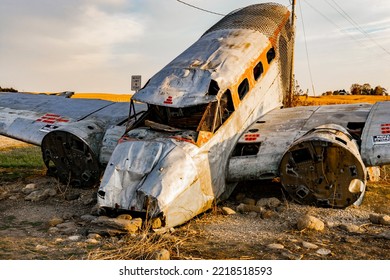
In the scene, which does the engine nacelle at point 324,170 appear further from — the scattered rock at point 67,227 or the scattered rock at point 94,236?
the scattered rock at point 67,227

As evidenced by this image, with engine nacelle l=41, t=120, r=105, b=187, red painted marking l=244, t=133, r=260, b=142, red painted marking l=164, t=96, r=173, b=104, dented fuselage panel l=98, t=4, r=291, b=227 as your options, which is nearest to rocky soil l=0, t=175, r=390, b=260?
dented fuselage panel l=98, t=4, r=291, b=227

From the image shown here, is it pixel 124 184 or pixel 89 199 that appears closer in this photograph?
pixel 124 184

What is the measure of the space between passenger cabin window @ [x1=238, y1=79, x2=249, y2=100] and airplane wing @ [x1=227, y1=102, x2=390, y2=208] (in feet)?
2.61

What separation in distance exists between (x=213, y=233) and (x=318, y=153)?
2550mm

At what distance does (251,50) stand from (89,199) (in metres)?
5.15

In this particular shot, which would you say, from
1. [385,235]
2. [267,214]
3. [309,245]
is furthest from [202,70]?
[385,235]

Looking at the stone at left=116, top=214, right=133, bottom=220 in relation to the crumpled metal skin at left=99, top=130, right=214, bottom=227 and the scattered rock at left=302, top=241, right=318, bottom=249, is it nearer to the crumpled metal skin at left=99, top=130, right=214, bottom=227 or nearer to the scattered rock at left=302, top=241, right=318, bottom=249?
the crumpled metal skin at left=99, top=130, right=214, bottom=227

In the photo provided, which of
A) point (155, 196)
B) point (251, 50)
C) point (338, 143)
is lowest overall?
point (155, 196)

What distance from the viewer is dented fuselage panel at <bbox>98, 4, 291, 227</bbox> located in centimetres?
837

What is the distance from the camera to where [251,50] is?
12.0 metres

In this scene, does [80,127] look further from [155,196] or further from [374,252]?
[374,252]

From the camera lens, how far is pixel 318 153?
934cm

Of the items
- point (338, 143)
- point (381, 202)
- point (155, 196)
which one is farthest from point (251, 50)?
point (155, 196)

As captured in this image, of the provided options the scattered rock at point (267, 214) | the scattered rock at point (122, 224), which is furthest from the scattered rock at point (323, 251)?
the scattered rock at point (122, 224)
